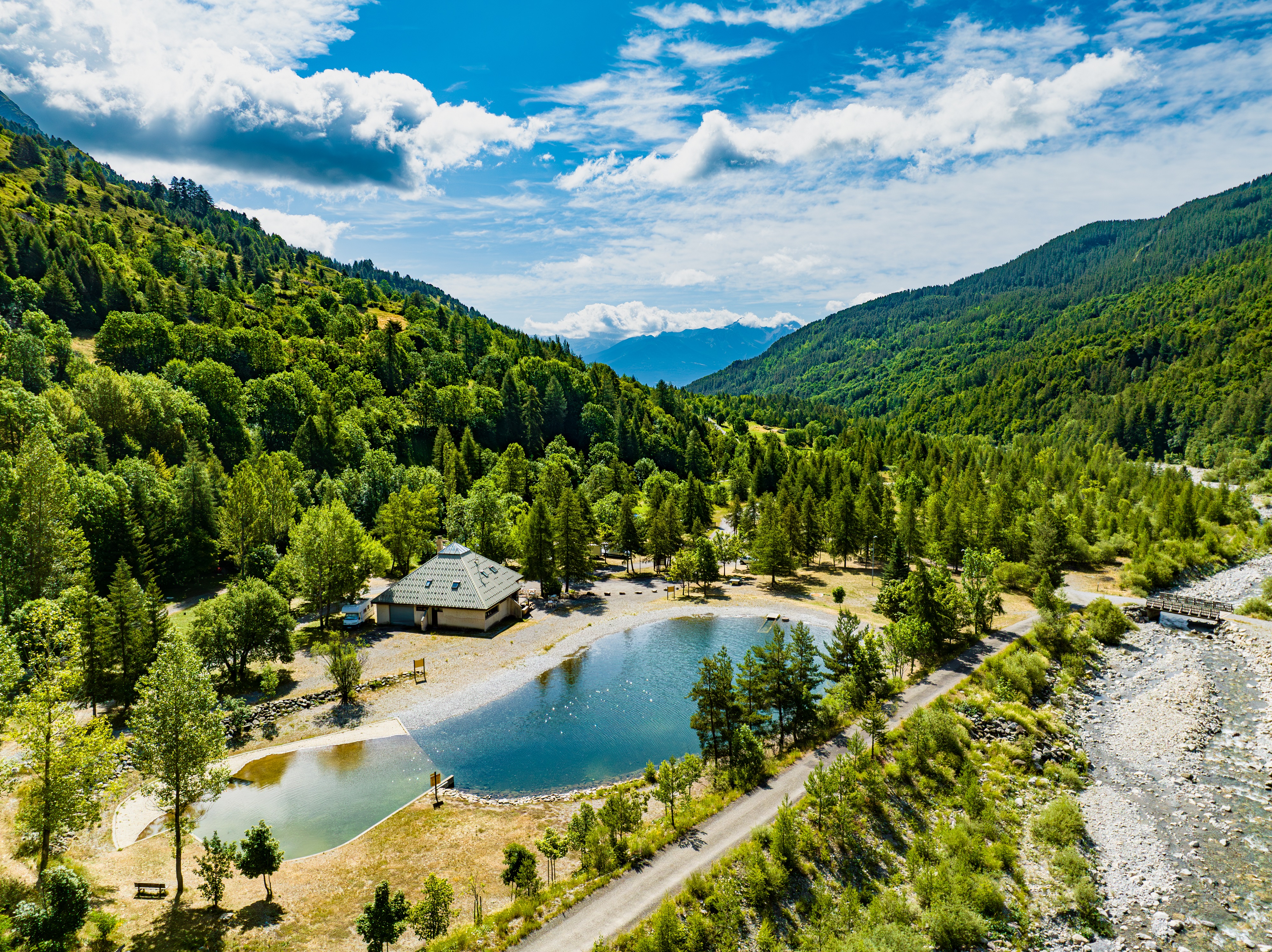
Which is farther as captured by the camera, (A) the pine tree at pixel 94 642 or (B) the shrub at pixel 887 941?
(A) the pine tree at pixel 94 642

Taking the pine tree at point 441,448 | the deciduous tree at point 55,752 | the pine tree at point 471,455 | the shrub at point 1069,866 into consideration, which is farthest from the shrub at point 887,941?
the pine tree at point 441,448

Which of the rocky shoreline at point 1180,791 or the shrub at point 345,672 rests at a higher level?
the shrub at point 345,672

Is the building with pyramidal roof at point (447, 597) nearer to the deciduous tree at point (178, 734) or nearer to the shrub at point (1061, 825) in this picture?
the deciduous tree at point (178, 734)

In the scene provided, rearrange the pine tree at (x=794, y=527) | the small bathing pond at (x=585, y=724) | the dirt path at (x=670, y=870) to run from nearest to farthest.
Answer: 1. the dirt path at (x=670, y=870)
2. the small bathing pond at (x=585, y=724)
3. the pine tree at (x=794, y=527)

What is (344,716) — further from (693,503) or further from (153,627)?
(693,503)

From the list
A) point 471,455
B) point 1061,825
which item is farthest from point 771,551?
point 471,455
